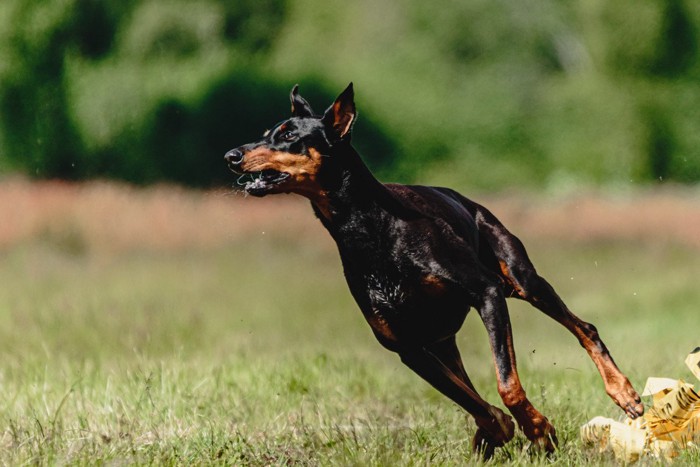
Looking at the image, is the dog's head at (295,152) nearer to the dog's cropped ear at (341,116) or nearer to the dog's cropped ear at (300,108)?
the dog's cropped ear at (341,116)

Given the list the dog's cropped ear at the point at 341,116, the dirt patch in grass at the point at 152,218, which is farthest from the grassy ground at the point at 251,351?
the dog's cropped ear at the point at 341,116

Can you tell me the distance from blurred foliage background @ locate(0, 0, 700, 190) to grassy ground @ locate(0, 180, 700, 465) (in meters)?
1.98

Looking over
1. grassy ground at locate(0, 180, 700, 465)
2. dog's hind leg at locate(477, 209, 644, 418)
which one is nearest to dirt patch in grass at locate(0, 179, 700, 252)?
grassy ground at locate(0, 180, 700, 465)

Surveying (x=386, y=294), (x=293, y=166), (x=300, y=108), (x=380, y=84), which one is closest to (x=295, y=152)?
(x=293, y=166)

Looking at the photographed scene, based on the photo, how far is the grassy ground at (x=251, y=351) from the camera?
5238 mm

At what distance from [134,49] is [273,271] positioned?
240 inches

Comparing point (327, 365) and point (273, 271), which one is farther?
point (273, 271)

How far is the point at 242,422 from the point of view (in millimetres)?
5980

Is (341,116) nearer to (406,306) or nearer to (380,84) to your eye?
(406,306)

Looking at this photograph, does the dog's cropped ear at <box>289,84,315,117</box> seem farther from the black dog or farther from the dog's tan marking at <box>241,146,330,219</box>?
the dog's tan marking at <box>241,146,330,219</box>

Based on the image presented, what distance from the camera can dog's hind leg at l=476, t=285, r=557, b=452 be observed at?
483cm

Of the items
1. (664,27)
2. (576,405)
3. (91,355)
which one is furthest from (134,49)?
(576,405)

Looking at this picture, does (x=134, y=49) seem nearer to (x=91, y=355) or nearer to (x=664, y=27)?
(x=91, y=355)

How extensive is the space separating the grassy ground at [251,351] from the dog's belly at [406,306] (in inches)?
20.8
